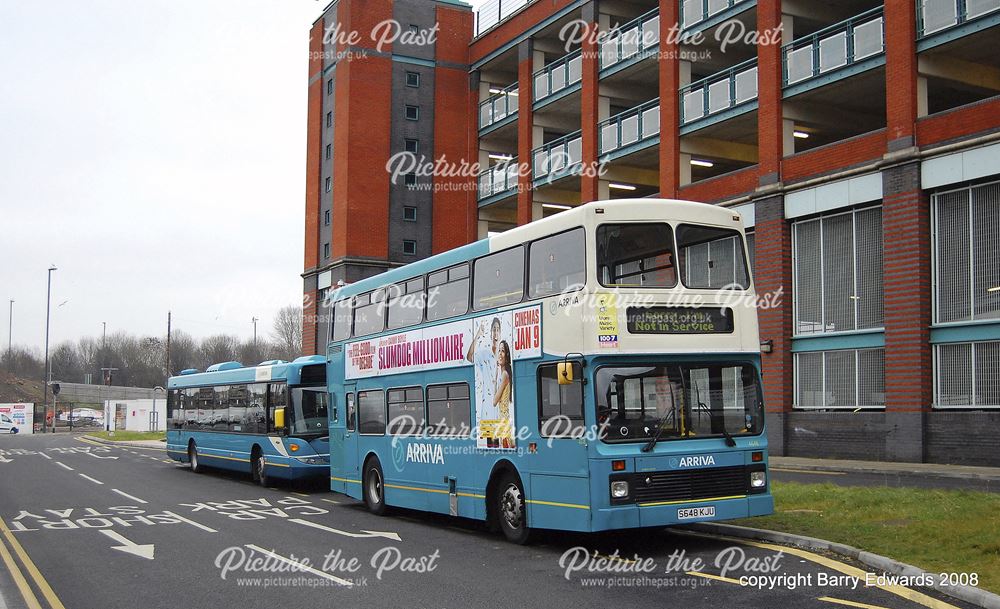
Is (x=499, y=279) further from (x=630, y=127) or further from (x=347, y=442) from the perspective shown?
(x=630, y=127)

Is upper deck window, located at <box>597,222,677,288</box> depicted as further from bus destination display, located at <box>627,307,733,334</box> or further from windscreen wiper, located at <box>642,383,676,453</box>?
windscreen wiper, located at <box>642,383,676,453</box>

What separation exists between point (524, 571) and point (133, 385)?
138707 millimetres

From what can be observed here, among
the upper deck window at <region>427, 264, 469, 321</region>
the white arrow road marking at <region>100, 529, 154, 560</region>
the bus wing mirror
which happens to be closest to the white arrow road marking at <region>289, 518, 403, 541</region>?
the white arrow road marking at <region>100, 529, 154, 560</region>

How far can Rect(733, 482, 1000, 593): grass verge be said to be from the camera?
942cm

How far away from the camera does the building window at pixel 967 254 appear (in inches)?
941

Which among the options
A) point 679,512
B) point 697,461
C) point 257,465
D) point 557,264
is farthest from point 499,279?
point 257,465

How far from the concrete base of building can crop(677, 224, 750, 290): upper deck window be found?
45.9 ft

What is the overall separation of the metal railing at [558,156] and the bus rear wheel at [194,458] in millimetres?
18852

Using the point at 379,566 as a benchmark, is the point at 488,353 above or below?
above

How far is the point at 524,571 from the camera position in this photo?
10.7 meters

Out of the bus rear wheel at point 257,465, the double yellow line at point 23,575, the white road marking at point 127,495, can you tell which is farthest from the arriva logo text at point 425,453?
the bus rear wheel at point 257,465

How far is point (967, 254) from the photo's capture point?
24.5 m

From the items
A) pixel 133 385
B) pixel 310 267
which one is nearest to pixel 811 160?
pixel 310 267

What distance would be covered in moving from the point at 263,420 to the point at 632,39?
70.1 feet
